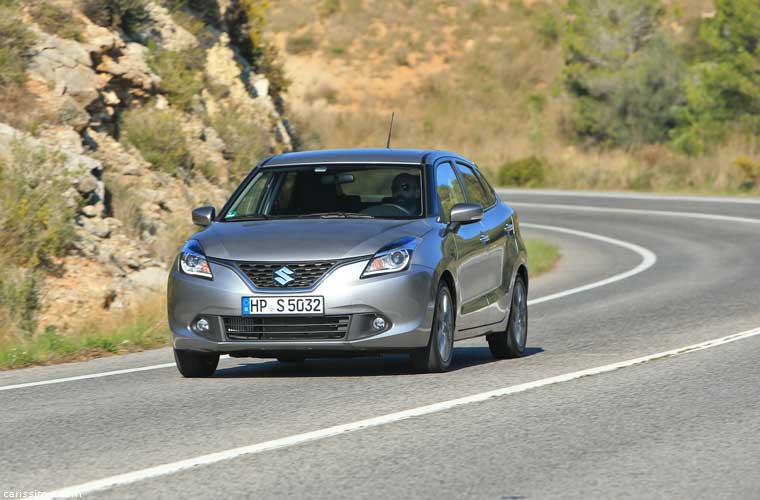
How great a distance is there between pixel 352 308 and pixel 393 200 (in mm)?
1485

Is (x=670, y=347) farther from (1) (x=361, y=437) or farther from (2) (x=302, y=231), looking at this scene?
(1) (x=361, y=437)

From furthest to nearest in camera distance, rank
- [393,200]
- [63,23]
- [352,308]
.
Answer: [63,23], [393,200], [352,308]

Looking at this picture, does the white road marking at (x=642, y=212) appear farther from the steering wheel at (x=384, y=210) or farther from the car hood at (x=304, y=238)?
the car hood at (x=304, y=238)

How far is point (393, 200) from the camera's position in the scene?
10.9 m

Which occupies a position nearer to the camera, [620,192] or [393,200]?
[393,200]

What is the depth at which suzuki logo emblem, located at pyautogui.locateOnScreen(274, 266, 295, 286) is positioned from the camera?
9648 mm

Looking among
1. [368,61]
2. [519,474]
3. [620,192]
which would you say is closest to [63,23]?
[519,474]

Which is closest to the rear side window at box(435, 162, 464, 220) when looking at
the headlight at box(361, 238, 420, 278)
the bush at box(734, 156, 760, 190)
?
the headlight at box(361, 238, 420, 278)

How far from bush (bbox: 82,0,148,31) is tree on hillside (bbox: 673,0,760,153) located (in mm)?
30932

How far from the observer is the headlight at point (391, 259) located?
9.73 metres

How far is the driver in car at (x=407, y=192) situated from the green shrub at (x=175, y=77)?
15.2m

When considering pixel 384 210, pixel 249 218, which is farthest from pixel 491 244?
pixel 249 218

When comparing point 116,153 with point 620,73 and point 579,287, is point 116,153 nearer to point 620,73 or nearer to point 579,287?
point 579,287

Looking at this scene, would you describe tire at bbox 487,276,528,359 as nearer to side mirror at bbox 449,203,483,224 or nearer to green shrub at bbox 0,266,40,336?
side mirror at bbox 449,203,483,224
